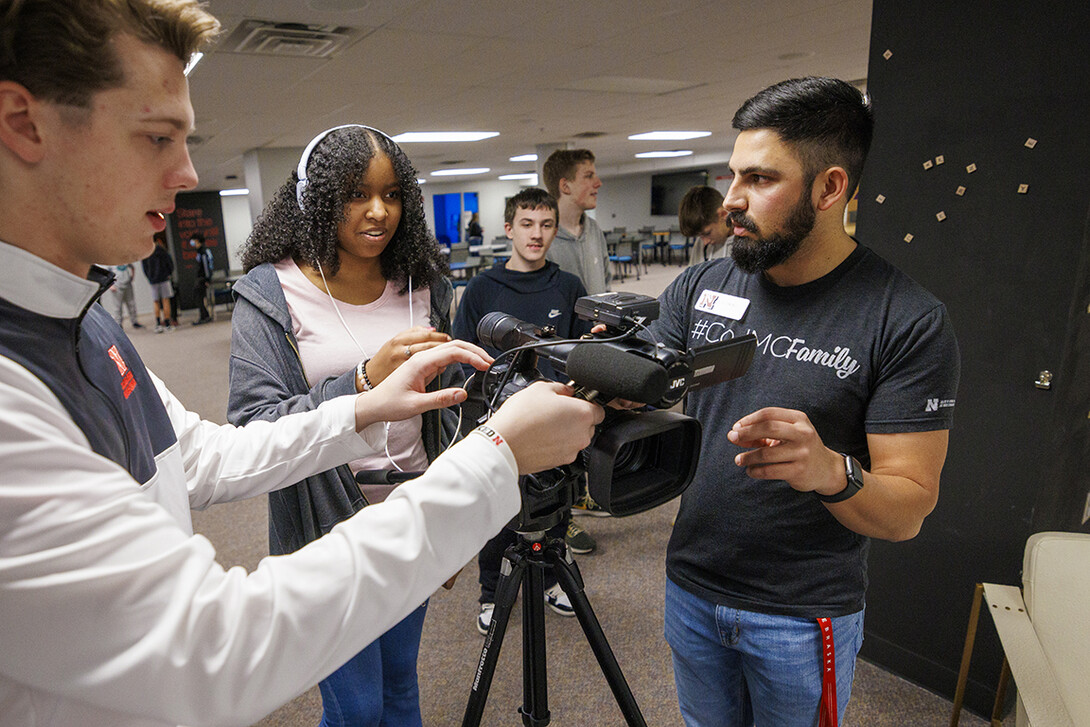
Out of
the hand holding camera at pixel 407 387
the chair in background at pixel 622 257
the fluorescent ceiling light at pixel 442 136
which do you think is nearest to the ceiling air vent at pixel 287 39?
the hand holding camera at pixel 407 387

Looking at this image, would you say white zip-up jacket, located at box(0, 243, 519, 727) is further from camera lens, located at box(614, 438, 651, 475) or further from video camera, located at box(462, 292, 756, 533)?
camera lens, located at box(614, 438, 651, 475)

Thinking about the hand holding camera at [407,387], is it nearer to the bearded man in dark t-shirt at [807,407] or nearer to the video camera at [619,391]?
the video camera at [619,391]

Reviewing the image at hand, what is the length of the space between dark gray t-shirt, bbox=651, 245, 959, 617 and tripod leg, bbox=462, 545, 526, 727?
1.09 ft

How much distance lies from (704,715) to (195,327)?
1112cm

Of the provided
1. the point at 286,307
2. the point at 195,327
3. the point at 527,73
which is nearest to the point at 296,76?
the point at 527,73

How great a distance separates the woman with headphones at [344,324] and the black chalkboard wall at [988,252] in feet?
5.10

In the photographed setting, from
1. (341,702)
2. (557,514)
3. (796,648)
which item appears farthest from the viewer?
(341,702)

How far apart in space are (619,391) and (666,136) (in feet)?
32.5

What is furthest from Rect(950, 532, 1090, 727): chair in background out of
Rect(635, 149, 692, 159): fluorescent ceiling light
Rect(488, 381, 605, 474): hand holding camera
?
Rect(635, 149, 692, 159): fluorescent ceiling light

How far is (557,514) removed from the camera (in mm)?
1013

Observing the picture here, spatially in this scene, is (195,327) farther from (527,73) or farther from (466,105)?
(527,73)

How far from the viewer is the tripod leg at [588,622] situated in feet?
4.43

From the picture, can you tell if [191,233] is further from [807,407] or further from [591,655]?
[807,407]

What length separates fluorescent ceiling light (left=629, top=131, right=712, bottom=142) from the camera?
30.9 ft
